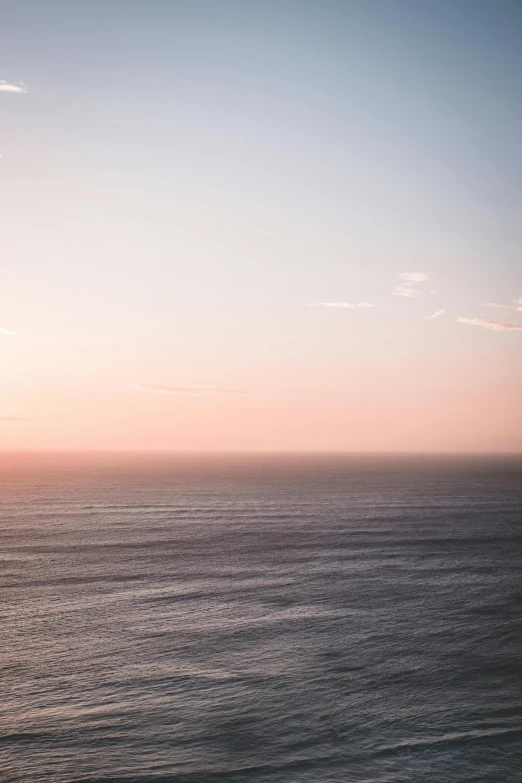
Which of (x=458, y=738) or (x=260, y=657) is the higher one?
Result: (x=260, y=657)

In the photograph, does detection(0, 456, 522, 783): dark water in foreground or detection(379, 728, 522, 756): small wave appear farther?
detection(379, 728, 522, 756): small wave

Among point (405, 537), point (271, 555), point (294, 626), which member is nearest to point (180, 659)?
point (294, 626)

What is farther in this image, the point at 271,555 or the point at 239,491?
the point at 239,491

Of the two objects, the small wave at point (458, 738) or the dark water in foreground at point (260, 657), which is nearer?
the dark water in foreground at point (260, 657)

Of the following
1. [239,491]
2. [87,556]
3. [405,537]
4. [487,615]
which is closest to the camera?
[487,615]

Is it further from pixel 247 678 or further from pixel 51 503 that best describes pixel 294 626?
pixel 51 503

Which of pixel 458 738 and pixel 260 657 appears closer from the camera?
pixel 458 738

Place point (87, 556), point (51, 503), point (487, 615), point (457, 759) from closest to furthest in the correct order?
1. point (457, 759)
2. point (487, 615)
3. point (87, 556)
4. point (51, 503)
